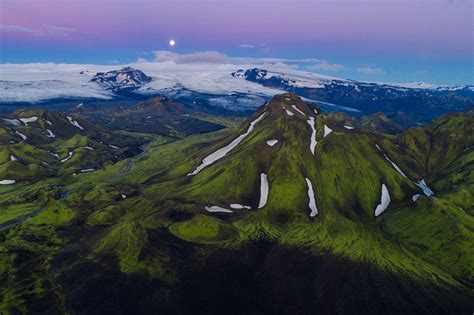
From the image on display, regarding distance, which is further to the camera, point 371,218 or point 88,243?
point 371,218

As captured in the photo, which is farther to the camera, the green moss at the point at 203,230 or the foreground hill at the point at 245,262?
the green moss at the point at 203,230

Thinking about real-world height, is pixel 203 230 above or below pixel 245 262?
above

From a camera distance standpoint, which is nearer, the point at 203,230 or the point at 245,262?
the point at 245,262

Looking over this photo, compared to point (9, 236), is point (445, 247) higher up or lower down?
higher up

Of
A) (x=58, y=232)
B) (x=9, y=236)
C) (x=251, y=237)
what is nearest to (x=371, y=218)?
(x=251, y=237)

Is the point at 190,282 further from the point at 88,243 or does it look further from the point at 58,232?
the point at 58,232

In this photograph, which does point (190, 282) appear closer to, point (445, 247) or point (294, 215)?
point (294, 215)

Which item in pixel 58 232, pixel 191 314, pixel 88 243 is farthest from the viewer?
pixel 58 232

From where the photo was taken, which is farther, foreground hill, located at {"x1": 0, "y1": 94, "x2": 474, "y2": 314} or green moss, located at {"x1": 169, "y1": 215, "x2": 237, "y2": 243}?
green moss, located at {"x1": 169, "y1": 215, "x2": 237, "y2": 243}

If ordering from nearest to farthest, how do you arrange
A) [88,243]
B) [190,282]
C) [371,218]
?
[190,282]
[88,243]
[371,218]

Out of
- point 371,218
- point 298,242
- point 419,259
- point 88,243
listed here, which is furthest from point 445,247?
point 88,243
